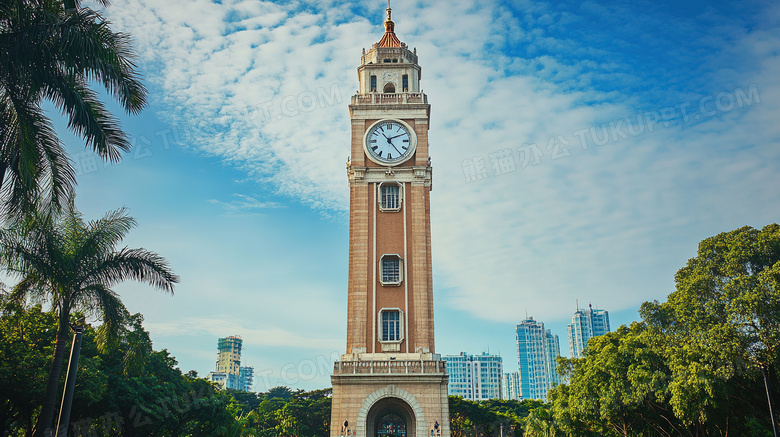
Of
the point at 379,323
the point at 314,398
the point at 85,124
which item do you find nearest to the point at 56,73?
the point at 85,124

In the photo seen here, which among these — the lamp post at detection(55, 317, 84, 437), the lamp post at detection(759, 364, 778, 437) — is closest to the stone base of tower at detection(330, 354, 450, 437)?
the lamp post at detection(759, 364, 778, 437)

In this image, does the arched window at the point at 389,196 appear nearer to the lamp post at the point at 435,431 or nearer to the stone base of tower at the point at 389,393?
the stone base of tower at the point at 389,393

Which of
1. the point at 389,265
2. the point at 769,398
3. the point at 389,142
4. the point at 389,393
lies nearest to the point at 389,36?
the point at 389,142

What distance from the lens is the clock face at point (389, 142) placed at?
3697 centimetres

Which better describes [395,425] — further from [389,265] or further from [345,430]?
[389,265]

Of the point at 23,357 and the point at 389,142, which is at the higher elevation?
the point at 389,142

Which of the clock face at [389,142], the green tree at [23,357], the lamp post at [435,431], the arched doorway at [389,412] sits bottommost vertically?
the lamp post at [435,431]

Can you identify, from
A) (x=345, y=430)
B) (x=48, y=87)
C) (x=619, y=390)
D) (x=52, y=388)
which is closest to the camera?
(x=48, y=87)

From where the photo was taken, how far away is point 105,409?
2948cm

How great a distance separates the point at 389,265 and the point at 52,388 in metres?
19.5

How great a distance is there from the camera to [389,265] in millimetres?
35469

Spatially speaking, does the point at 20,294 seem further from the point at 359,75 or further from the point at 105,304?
the point at 359,75

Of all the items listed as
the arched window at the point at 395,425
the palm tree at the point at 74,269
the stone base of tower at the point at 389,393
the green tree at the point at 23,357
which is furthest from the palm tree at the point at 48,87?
the arched window at the point at 395,425

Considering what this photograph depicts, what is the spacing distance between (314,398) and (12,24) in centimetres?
5863
